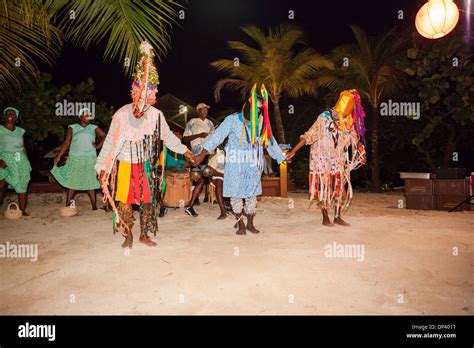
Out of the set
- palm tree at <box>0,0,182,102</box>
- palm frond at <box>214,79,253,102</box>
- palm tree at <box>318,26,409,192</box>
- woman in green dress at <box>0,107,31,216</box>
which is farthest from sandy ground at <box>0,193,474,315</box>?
palm frond at <box>214,79,253,102</box>

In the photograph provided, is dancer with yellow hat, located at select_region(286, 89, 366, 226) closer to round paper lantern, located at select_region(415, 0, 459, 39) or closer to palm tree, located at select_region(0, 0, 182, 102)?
round paper lantern, located at select_region(415, 0, 459, 39)

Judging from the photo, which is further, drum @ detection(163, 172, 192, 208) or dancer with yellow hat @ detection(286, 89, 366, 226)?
drum @ detection(163, 172, 192, 208)

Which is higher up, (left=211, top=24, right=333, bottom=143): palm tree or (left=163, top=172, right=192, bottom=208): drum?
(left=211, top=24, right=333, bottom=143): palm tree

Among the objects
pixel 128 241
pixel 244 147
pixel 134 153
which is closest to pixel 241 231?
pixel 244 147

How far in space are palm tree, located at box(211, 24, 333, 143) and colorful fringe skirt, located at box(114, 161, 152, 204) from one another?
9.59m

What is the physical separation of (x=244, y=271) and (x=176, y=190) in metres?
3.46

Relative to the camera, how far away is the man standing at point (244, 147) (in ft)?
16.0

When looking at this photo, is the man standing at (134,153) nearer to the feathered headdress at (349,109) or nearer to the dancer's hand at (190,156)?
the dancer's hand at (190,156)

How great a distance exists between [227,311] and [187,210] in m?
4.09

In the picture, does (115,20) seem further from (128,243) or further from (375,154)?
(375,154)

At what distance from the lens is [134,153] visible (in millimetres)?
4148

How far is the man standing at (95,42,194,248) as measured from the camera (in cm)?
404

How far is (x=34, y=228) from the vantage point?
530cm

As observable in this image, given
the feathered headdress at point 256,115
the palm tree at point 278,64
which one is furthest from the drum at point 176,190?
the palm tree at point 278,64
